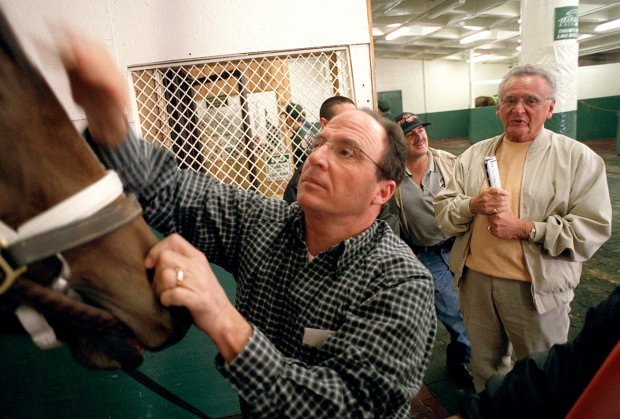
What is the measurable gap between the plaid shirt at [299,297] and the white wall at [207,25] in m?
1.80

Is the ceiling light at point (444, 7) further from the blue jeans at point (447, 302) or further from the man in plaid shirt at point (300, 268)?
the man in plaid shirt at point (300, 268)

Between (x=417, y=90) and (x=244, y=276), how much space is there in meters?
18.8

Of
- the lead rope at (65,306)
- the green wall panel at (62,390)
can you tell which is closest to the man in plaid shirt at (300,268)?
the lead rope at (65,306)

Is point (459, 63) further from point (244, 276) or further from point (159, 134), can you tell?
point (244, 276)

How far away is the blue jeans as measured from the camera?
8.55 ft

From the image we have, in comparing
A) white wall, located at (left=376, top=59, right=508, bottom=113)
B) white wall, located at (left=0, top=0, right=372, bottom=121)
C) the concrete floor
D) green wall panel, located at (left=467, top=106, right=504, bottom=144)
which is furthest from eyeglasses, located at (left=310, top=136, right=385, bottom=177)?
white wall, located at (left=376, top=59, right=508, bottom=113)

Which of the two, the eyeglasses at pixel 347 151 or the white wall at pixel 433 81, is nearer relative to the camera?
the eyeglasses at pixel 347 151

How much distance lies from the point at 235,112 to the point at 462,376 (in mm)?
2730

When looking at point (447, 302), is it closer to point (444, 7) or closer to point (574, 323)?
point (574, 323)

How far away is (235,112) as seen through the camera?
3006 millimetres

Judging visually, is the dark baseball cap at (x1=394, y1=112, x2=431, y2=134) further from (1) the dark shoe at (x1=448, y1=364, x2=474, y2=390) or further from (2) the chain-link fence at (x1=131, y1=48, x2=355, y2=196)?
(1) the dark shoe at (x1=448, y1=364, x2=474, y2=390)

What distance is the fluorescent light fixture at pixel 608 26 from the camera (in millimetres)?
11091

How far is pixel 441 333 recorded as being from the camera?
318 centimetres

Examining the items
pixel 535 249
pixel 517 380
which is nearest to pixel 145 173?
pixel 517 380
